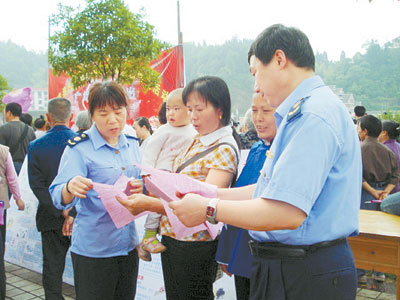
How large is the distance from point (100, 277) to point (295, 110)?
152 cm

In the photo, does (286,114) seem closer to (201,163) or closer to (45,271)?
(201,163)

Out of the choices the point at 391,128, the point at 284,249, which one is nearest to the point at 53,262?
the point at 284,249

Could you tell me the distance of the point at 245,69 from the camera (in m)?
48.9

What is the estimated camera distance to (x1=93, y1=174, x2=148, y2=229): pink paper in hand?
183 cm

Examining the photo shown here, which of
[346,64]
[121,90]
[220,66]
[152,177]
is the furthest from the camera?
[220,66]

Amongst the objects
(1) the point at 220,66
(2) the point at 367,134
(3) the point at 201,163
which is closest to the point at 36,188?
(3) the point at 201,163

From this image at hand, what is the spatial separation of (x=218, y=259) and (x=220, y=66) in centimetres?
4777

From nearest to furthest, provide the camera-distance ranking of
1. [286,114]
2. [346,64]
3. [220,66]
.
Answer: [286,114] < [346,64] < [220,66]

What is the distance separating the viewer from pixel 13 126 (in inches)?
213

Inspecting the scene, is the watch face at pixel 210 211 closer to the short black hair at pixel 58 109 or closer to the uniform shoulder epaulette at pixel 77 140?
the uniform shoulder epaulette at pixel 77 140

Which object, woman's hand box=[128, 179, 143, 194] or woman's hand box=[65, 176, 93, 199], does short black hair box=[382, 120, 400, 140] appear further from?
woman's hand box=[65, 176, 93, 199]

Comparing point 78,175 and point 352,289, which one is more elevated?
point 78,175

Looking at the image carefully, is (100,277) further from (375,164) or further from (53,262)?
(375,164)

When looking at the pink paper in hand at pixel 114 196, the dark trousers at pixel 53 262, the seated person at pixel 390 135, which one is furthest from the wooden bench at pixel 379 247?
the seated person at pixel 390 135
